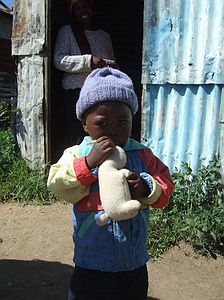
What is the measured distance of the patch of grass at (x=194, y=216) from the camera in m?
3.37

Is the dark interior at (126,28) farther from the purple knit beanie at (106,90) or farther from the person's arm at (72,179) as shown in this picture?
the person's arm at (72,179)

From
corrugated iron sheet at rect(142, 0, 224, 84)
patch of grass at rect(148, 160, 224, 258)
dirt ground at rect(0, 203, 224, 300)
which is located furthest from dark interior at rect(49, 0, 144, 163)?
dirt ground at rect(0, 203, 224, 300)

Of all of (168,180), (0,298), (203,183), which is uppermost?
(168,180)

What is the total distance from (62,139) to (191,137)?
6.96 ft

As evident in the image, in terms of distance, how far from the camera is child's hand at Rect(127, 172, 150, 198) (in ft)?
5.26

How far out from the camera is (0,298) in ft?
9.16

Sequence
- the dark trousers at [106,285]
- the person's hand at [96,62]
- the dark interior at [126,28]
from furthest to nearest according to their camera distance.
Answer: the dark interior at [126,28] < the person's hand at [96,62] < the dark trousers at [106,285]

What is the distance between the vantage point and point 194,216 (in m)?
3.53

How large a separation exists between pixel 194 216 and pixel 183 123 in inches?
35.8

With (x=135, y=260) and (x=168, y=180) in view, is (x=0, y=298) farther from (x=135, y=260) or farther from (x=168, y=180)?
(x=168, y=180)

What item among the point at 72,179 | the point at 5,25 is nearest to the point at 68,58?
the point at 72,179

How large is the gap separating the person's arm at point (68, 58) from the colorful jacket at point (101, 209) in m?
2.41

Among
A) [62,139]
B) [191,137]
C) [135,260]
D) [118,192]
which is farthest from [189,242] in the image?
[62,139]

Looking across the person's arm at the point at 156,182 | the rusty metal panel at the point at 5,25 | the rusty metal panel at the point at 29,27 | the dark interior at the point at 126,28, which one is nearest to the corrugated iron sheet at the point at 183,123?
the rusty metal panel at the point at 29,27
